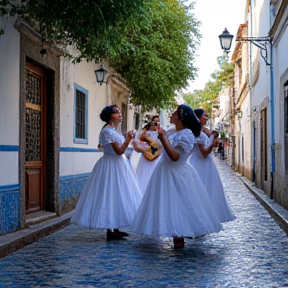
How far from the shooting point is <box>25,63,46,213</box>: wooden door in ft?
35.8

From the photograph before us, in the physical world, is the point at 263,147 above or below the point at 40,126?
below

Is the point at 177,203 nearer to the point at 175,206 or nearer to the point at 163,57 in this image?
the point at 175,206

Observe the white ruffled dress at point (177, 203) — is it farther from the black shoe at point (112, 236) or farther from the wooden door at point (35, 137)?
the wooden door at point (35, 137)

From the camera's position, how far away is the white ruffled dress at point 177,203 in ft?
25.0

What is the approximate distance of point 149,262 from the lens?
713 centimetres

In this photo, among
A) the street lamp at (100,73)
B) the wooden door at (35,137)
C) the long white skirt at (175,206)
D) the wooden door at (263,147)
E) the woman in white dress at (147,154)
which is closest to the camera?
the long white skirt at (175,206)

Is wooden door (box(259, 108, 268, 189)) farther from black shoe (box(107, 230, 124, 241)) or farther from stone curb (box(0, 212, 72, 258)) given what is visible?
black shoe (box(107, 230, 124, 241))

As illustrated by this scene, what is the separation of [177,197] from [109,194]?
139 centimetres

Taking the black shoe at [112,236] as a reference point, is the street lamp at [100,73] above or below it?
above

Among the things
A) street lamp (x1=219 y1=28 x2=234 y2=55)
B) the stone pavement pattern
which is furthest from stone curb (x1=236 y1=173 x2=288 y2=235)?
street lamp (x1=219 y1=28 x2=234 y2=55)

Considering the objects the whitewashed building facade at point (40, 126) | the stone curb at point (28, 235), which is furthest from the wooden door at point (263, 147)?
the stone curb at point (28, 235)

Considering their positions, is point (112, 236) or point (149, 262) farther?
point (112, 236)

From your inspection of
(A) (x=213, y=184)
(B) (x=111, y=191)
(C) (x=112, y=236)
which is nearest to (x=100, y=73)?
(A) (x=213, y=184)

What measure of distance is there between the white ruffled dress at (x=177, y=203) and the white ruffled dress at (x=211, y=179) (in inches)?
51.2
